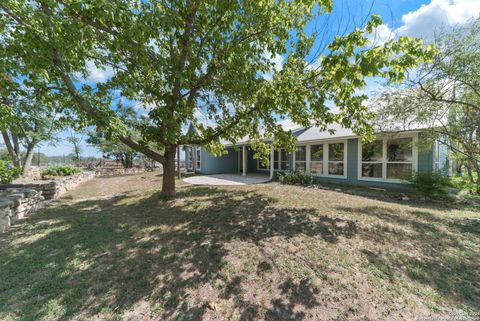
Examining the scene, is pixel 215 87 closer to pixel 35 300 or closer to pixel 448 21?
pixel 35 300

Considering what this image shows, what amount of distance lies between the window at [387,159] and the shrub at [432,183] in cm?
106

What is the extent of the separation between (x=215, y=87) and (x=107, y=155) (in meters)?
26.7

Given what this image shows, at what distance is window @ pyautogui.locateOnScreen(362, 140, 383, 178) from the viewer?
8.98 m

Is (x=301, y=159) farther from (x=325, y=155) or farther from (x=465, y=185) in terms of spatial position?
(x=465, y=185)

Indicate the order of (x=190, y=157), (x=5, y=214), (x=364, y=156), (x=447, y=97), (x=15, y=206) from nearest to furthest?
(x=5, y=214)
(x=15, y=206)
(x=447, y=97)
(x=364, y=156)
(x=190, y=157)

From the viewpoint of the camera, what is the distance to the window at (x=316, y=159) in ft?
36.1

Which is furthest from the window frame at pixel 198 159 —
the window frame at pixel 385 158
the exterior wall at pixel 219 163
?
the window frame at pixel 385 158

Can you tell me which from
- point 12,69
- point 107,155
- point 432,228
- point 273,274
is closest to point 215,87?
point 12,69

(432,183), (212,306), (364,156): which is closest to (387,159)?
(364,156)

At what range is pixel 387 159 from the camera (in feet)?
28.8

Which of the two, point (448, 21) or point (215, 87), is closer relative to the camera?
point (448, 21)

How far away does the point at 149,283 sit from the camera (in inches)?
106

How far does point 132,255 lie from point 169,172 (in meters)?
3.76

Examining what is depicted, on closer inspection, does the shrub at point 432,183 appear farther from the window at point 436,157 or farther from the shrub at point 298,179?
the shrub at point 298,179
